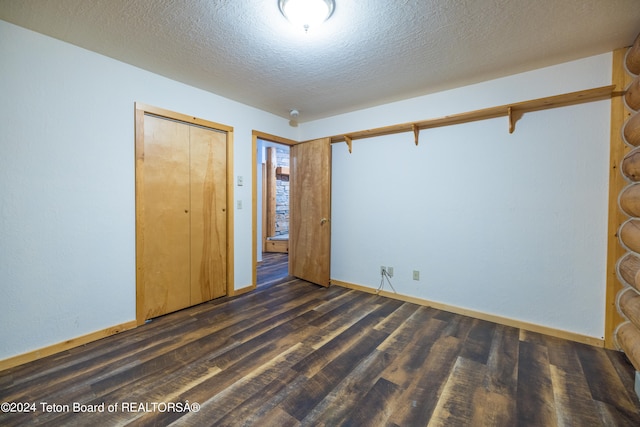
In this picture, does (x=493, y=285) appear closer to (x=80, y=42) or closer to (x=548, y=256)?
(x=548, y=256)

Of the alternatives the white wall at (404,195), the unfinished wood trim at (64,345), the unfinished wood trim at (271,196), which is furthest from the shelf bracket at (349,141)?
the unfinished wood trim at (271,196)

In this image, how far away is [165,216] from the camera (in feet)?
8.87

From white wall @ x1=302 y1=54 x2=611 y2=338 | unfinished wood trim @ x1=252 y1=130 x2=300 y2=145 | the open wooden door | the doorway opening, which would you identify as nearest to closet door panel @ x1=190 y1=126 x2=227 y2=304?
unfinished wood trim @ x1=252 y1=130 x2=300 y2=145

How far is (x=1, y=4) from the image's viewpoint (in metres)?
1.64

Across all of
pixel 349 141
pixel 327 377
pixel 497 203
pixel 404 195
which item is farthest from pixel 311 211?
pixel 327 377

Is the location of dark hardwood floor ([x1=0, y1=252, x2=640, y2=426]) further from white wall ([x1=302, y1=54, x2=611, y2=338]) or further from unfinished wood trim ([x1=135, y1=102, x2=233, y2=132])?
unfinished wood trim ([x1=135, y1=102, x2=233, y2=132])

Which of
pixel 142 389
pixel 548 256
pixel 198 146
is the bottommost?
pixel 142 389

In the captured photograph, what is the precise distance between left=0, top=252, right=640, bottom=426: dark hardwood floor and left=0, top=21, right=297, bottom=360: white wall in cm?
34

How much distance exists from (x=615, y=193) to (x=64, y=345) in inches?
176

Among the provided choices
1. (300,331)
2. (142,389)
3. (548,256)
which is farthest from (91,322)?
(548,256)

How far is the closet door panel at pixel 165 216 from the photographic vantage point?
2.57 m

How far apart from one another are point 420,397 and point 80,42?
11.4 ft

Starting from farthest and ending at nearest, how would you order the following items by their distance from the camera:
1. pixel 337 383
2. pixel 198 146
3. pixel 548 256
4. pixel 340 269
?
1. pixel 340 269
2. pixel 198 146
3. pixel 548 256
4. pixel 337 383

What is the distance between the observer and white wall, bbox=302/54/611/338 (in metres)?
2.20
